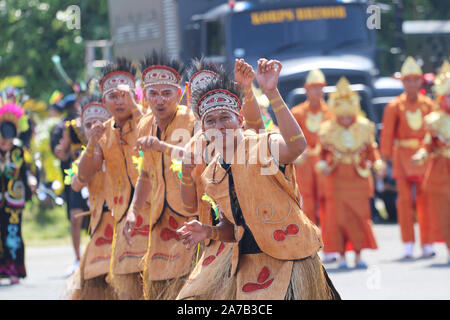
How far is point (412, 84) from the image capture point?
1272 cm

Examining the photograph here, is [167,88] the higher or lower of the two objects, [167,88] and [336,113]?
the higher

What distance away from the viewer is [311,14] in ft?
53.0

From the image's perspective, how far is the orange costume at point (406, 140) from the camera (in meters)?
12.7

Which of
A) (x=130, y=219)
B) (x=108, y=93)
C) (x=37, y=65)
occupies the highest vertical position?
(x=108, y=93)

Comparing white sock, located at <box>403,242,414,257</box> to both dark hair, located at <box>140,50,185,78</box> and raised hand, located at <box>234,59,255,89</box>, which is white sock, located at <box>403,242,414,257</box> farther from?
raised hand, located at <box>234,59,255,89</box>

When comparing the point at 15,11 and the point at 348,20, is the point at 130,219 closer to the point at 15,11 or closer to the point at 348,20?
the point at 348,20

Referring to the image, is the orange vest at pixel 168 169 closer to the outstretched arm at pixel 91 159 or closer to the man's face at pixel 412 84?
the outstretched arm at pixel 91 159

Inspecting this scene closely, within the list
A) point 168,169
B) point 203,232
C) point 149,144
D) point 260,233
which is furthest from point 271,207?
point 168,169

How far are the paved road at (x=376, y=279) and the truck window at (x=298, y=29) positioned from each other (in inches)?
127

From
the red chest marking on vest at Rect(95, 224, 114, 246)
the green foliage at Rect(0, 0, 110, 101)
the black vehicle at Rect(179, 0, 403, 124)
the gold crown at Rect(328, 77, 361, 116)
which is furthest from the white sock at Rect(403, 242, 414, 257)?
the green foliage at Rect(0, 0, 110, 101)

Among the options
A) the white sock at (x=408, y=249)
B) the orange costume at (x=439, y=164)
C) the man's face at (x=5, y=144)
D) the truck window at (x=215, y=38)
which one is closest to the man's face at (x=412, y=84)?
the orange costume at (x=439, y=164)

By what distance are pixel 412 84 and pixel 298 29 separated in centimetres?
386
